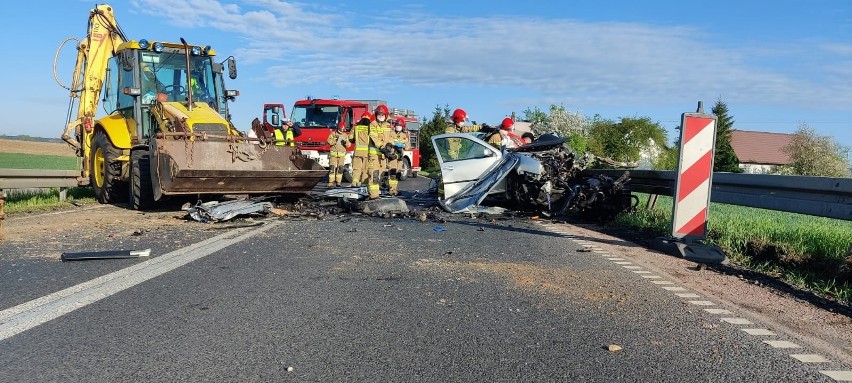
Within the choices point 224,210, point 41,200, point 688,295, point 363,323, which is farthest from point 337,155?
point 363,323

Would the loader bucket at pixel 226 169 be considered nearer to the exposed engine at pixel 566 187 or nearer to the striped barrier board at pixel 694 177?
the exposed engine at pixel 566 187

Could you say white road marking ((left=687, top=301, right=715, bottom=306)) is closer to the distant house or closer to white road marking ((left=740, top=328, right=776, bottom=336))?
white road marking ((left=740, top=328, right=776, bottom=336))

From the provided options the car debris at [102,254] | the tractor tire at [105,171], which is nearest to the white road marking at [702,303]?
the car debris at [102,254]

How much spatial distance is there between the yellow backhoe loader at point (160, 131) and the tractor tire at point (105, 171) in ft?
0.06

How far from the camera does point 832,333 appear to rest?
14.3 feet

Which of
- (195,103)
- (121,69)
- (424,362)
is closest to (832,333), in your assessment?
(424,362)

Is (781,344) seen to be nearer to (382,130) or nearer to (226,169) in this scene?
(226,169)

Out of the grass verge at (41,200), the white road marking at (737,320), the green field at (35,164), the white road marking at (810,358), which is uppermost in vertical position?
the white road marking at (810,358)

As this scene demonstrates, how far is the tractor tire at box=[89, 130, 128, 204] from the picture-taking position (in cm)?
1239

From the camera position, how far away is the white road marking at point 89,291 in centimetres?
419

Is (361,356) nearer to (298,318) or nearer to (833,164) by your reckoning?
(298,318)

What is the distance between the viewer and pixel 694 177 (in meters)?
7.57

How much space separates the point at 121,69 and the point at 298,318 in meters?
10.3

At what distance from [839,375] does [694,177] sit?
439 cm
